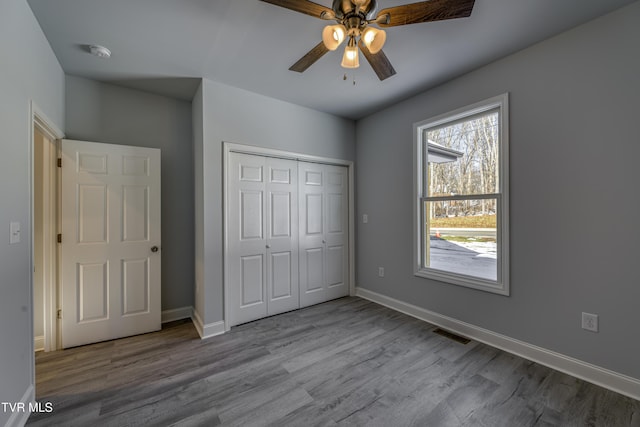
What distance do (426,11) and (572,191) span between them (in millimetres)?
1826

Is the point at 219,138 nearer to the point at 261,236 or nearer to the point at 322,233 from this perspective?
the point at 261,236

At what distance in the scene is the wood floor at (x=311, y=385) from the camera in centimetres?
163

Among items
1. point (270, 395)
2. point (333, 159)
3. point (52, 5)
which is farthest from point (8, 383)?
point (333, 159)

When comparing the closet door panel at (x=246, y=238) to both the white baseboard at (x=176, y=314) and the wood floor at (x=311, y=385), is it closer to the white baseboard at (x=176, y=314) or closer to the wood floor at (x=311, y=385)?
the wood floor at (x=311, y=385)

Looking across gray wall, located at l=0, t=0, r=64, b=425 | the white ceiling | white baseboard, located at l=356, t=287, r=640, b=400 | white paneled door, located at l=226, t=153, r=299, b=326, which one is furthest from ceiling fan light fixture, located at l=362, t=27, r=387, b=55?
white baseboard, located at l=356, t=287, r=640, b=400

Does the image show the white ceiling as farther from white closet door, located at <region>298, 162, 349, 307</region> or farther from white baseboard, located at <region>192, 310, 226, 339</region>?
white baseboard, located at <region>192, 310, 226, 339</region>

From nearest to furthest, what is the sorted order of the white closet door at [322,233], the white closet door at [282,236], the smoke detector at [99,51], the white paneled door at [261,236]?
the smoke detector at [99,51], the white paneled door at [261,236], the white closet door at [282,236], the white closet door at [322,233]

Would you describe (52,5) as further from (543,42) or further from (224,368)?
(543,42)

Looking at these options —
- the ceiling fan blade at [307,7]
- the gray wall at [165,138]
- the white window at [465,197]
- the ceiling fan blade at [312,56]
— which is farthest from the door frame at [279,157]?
the ceiling fan blade at [307,7]

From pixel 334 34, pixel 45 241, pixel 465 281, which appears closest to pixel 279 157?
pixel 334 34

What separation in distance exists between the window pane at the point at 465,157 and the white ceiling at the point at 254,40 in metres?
0.55

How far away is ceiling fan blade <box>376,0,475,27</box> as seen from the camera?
129cm

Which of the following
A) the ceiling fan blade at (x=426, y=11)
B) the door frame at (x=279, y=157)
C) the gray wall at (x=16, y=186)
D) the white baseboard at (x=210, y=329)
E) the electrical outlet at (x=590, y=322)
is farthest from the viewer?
the door frame at (x=279, y=157)

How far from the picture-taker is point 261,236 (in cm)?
314
